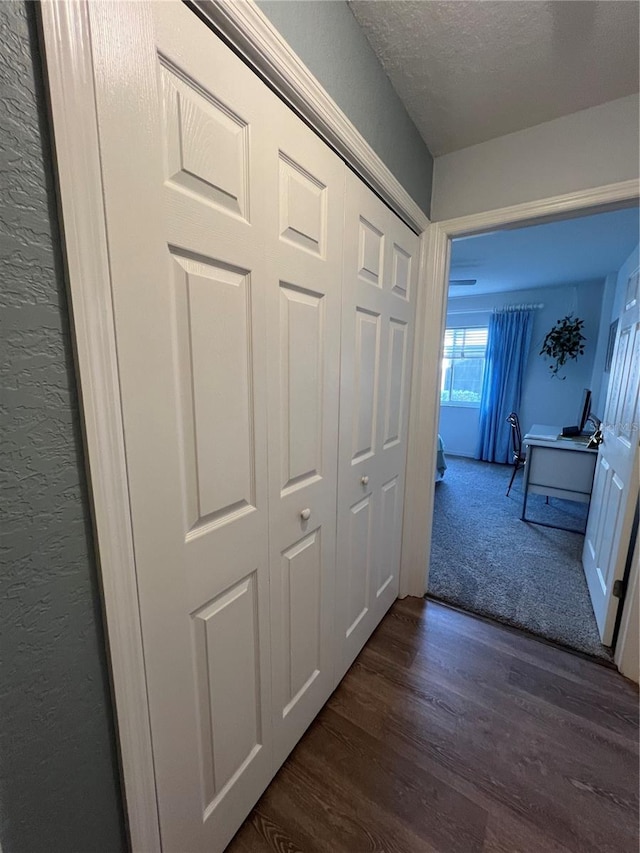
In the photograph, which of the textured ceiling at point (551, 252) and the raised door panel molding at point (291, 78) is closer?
the raised door panel molding at point (291, 78)

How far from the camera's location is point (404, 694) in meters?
1.45

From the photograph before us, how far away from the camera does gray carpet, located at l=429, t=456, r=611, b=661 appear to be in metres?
1.88

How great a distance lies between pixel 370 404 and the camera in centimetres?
144

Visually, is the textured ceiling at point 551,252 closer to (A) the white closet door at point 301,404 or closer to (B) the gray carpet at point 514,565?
(A) the white closet door at point 301,404

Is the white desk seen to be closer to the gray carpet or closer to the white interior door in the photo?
the gray carpet

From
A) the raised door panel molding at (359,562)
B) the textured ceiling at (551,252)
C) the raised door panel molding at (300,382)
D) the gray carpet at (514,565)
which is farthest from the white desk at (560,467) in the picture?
the raised door panel molding at (300,382)

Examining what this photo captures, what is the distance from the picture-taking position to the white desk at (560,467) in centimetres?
274

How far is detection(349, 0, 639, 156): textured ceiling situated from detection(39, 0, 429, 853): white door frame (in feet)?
1.98

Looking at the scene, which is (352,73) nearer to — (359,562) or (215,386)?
(215,386)

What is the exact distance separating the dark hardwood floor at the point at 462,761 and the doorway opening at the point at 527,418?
0.36 meters

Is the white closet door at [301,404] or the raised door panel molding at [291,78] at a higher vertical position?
the raised door panel molding at [291,78]

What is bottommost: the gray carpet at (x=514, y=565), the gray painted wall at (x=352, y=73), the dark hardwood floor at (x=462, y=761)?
the dark hardwood floor at (x=462, y=761)

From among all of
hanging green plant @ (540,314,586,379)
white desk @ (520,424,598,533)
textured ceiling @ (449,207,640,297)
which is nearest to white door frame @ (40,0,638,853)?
textured ceiling @ (449,207,640,297)

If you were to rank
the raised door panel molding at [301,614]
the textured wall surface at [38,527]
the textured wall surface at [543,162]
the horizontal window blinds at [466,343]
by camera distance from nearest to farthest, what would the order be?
the textured wall surface at [38,527], the raised door panel molding at [301,614], the textured wall surface at [543,162], the horizontal window blinds at [466,343]
